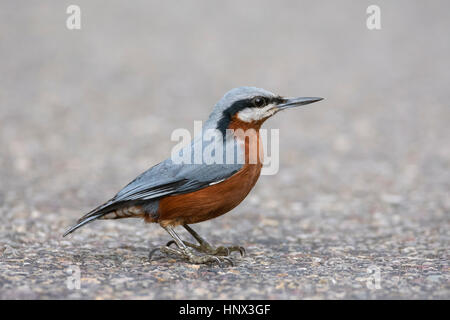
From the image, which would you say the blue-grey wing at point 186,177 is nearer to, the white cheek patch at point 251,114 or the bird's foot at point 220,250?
the white cheek patch at point 251,114

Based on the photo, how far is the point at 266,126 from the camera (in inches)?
434

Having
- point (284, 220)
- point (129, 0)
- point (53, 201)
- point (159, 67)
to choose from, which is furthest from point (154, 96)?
point (129, 0)

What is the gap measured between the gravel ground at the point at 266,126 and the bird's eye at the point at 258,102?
1.32m

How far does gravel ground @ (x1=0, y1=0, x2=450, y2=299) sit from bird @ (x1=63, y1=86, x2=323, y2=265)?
0.41m

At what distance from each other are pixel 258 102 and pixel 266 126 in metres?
6.03

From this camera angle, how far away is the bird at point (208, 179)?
15.8 feet

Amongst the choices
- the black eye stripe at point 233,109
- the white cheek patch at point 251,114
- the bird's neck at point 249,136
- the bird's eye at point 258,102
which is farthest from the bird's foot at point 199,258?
the bird's eye at point 258,102

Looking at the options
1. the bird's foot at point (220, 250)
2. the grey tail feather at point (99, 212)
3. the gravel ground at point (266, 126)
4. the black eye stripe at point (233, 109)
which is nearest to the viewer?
the gravel ground at point (266, 126)

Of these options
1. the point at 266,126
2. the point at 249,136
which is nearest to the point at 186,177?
the point at 249,136

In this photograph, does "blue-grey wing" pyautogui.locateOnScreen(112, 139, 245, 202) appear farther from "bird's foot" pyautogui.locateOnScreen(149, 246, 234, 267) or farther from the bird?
"bird's foot" pyautogui.locateOnScreen(149, 246, 234, 267)

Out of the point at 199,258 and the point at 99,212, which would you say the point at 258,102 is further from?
the point at 99,212

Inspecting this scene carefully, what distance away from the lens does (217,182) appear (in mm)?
4812

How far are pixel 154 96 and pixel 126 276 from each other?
8.56m

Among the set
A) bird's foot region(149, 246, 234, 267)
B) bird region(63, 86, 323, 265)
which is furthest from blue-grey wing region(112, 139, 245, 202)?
bird's foot region(149, 246, 234, 267)
